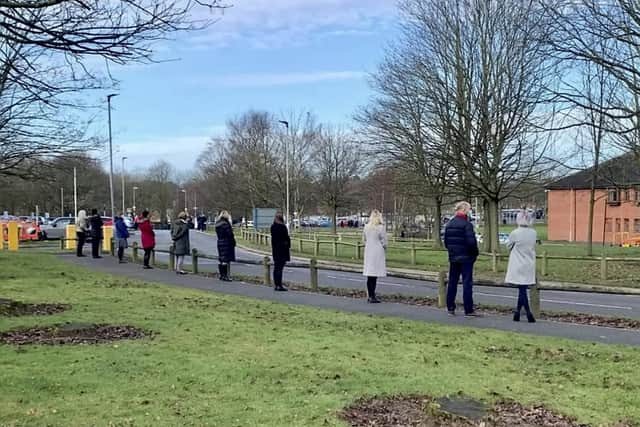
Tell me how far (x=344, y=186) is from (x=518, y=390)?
55.3 m

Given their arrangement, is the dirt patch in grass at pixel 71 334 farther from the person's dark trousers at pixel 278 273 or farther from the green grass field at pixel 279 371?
the person's dark trousers at pixel 278 273

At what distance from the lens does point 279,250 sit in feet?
53.2

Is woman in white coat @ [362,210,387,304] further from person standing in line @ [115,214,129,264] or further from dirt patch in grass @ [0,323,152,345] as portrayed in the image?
person standing in line @ [115,214,129,264]

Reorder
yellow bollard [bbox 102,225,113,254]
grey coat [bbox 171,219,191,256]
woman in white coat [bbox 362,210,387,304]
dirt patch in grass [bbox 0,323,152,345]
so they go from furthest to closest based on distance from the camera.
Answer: yellow bollard [bbox 102,225,113,254]
grey coat [bbox 171,219,191,256]
woman in white coat [bbox 362,210,387,304]
dirt patch in grass [bbox 0,323,152,345]

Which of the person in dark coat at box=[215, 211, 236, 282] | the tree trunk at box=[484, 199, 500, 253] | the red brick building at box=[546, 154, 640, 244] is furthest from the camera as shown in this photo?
the red brick building at box=[546, 154, 640, 244]

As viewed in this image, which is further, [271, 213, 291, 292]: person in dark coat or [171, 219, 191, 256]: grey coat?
[171, 219, 191, 256]: grey coat

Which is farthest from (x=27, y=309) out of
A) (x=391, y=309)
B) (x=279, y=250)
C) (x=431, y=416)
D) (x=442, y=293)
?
(x=431, y=416)

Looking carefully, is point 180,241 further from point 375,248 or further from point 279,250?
point 375,248

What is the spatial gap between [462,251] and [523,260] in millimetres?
1037

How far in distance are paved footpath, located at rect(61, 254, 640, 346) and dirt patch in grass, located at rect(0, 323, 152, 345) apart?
471 centimetres

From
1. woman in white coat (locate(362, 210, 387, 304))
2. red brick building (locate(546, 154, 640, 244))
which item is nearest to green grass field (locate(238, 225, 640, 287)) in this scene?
woman in white coat (locate(362, 210, 387, 304))

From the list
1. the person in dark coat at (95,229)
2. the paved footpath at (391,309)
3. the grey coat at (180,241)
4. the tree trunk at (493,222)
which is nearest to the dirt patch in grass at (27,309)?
the paved footpath at (391,309)

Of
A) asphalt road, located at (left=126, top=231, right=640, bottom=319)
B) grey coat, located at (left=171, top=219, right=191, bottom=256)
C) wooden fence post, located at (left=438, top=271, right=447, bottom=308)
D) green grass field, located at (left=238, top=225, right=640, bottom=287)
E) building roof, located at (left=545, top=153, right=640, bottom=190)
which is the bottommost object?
green grass field, located at (left=238, top=225, right=640, bottom=287)

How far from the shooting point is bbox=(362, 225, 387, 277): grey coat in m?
13.6
